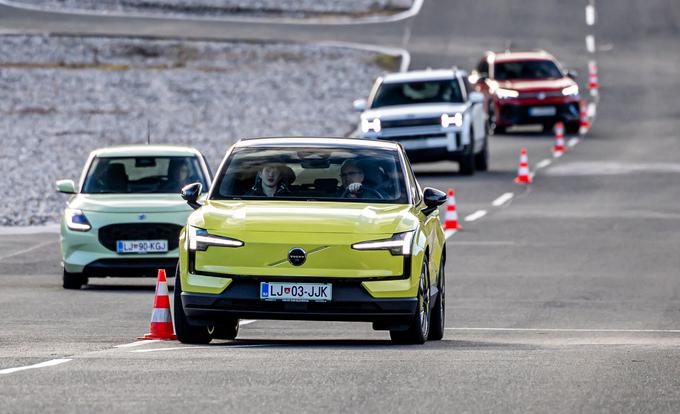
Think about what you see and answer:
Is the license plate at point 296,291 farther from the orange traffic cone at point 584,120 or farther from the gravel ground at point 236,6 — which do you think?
the gravel ground at point 236,6

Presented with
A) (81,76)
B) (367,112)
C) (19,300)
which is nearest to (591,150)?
(367,112)

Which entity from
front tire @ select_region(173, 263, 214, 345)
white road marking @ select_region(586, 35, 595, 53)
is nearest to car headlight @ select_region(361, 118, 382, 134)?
front tire @ select_region(173, 263, 214, 345)

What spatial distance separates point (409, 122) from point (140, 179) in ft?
44.6

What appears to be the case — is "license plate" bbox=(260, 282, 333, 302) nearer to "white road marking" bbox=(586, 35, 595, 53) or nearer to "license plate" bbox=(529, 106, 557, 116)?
"license plate" bbox=(529, 106, 557, 116)

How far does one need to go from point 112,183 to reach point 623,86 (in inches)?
1301

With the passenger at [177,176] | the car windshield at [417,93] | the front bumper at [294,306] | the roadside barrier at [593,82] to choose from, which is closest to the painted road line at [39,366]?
the front bumper at [294,306]

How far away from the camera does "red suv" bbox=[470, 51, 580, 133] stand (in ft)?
141

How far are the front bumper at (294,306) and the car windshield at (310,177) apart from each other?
1104 millimetres

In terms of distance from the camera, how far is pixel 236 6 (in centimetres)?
7019

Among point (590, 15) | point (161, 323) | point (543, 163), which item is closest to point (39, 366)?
point (161, 323)

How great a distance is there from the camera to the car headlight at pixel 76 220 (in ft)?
66.9

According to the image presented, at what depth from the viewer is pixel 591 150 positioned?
40156mm

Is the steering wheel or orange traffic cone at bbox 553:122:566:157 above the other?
the steering wheel

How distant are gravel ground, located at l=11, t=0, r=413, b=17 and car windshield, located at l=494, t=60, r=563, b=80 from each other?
2465cm
